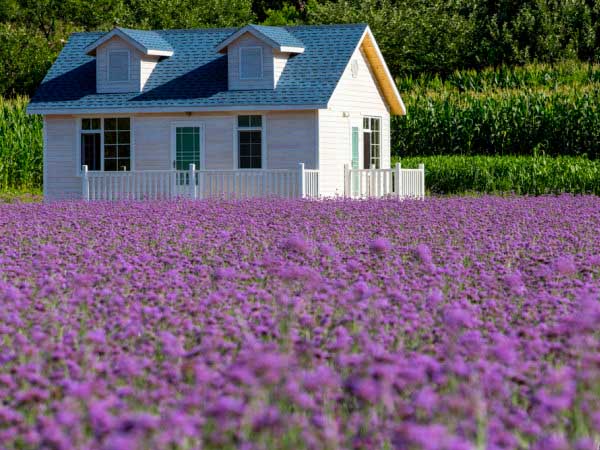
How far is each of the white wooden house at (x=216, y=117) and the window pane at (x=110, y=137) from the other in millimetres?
31

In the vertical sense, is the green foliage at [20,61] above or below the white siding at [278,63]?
above

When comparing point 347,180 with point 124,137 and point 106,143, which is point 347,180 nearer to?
point 124,137

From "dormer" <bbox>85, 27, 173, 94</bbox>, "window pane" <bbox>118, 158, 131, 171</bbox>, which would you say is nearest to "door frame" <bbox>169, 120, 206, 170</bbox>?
"window pane" <bbox>118, 158, 131, 171</bbox>

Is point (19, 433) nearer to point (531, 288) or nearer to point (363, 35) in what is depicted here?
point (531, 288)

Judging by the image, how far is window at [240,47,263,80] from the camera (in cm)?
2873

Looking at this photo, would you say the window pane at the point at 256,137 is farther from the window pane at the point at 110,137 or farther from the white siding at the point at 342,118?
the window pane at the point at 110,137

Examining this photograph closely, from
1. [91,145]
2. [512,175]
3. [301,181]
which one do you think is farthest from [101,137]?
[512,175]

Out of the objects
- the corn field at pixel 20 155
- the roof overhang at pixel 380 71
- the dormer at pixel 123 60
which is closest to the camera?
the dormer at pixel 123 60

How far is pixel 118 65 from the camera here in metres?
30.0

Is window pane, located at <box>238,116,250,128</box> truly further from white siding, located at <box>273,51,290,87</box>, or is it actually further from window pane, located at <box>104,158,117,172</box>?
window pane, located at <box>104,158,117,172</box>

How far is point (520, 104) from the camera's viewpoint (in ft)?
122

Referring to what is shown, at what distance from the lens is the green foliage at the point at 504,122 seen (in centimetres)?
3622

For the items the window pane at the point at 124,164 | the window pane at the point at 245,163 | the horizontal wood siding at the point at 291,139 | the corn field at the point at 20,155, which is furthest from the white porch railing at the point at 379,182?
the corn field at the point at 20,155

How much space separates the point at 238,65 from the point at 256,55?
52cm
